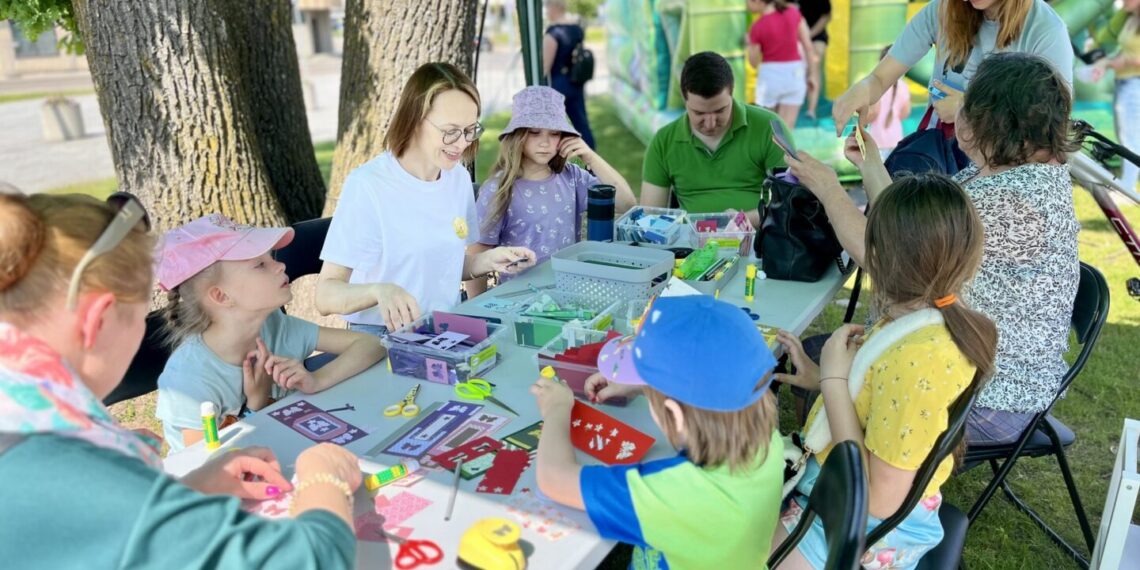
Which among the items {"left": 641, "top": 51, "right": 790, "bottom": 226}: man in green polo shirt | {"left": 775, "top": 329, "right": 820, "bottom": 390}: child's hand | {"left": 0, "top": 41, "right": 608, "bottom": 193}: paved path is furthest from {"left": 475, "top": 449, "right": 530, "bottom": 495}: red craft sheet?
{"left": 0, "top": 41, "right": 608, "bottom": 193}: paved path

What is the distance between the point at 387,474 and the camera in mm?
1626

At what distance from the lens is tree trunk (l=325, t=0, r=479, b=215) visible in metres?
Result: 4.27

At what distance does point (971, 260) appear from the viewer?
178 cm

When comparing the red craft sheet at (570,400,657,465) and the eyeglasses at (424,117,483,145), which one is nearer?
the red craft sheet at (570,400,657,465)

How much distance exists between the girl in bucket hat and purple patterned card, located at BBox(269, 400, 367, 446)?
1.45 meters

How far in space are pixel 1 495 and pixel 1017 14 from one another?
3.21 m

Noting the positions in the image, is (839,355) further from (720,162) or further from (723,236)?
(720,162)

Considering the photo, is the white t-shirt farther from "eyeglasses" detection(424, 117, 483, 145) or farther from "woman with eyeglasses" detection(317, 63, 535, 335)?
"eyeglasses" detection(424, 117, 483, 145)

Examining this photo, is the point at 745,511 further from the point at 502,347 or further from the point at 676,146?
the point at 676,146

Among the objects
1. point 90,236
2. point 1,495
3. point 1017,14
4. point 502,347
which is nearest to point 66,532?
point 1,495

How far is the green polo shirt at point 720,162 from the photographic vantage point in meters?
3.88

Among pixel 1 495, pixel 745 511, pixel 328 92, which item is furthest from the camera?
pixel 328 92

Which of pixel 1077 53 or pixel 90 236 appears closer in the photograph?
pixel 90 236

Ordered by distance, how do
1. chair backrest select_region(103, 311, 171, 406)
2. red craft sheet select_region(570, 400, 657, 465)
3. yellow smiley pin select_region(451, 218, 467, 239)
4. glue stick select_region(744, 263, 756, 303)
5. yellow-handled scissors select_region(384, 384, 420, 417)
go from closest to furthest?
red craft sheet select_region(570, 400, 657, 465)
yellow-handled scissors select_region(384, 384, 420, 417)
chair backrest select_region(103, 311, 171, 406)
glue stick select_region(744, 263, 756, 303)
yellow smiley pin select_region(451, 218, 467, 239)
